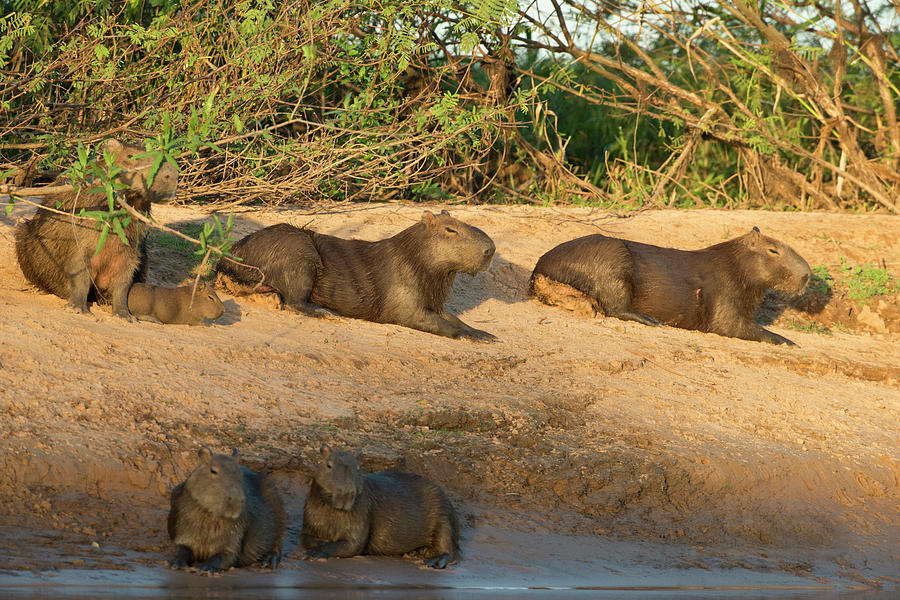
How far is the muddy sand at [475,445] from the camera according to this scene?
4.05 metres

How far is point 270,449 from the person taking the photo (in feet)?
15.4

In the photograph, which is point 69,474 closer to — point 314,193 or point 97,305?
point 97,305

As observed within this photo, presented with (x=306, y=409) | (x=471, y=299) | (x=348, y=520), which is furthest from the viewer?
(x=471, y=299)

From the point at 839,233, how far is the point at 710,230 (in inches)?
50.2

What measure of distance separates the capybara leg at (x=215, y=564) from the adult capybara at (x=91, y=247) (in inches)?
111

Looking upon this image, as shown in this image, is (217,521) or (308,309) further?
(308,309)

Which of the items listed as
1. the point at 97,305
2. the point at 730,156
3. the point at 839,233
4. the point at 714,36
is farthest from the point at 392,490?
the point at 730,156

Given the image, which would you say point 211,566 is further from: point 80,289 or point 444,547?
point 80,289

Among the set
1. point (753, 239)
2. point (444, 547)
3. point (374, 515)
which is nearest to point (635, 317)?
point (753, 239)

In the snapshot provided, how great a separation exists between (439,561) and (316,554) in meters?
0.47

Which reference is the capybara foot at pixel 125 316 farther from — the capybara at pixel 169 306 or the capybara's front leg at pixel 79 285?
the capybara's front leg at pixel 79 285

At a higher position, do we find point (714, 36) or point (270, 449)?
point (714, 36)

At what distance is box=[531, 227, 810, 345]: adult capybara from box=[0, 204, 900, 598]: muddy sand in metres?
0.86

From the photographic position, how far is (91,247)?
629 cm
